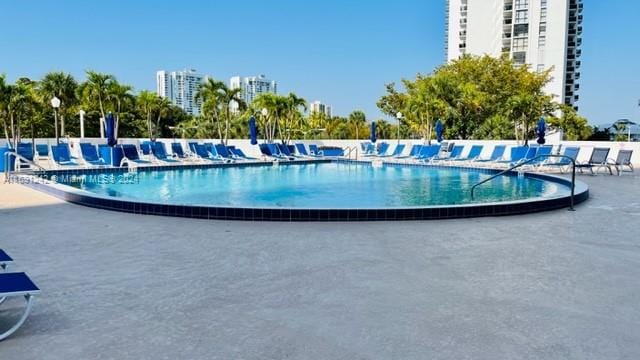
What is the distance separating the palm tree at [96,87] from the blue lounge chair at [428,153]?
1750 cm

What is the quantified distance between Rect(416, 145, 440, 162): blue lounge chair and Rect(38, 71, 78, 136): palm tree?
62.1 ft

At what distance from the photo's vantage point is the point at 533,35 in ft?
202

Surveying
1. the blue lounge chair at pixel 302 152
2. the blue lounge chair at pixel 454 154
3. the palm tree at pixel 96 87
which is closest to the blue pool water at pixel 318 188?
the blue lounge chair at pixel 454 154

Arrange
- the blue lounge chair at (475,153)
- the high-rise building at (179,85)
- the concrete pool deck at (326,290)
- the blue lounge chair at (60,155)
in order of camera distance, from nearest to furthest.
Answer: the concrete pool deck at (326,290), the blue lounge chair at (60,155), the blue lounge chair at (475,153), the high-rise building at (179,85)

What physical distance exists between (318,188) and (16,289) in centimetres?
917

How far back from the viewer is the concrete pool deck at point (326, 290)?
2.81 m

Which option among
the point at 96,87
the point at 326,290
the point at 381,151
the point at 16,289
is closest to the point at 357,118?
the point at 381,151

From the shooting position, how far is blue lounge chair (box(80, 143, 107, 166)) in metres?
15.0

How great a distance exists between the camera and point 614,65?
56.3m

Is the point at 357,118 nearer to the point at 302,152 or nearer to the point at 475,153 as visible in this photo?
the point at 302,152

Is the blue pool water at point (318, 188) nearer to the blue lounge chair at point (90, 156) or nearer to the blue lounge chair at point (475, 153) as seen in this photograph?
the blue lounge chair at point (90, 156)

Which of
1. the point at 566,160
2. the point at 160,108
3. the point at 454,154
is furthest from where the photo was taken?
the point at 160,108

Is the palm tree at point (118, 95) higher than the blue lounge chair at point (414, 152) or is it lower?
higher

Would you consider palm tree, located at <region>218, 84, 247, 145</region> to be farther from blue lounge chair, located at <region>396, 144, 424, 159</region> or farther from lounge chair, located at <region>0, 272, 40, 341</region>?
lounge chair, located at <region>0, 272, 40, 341</region>
